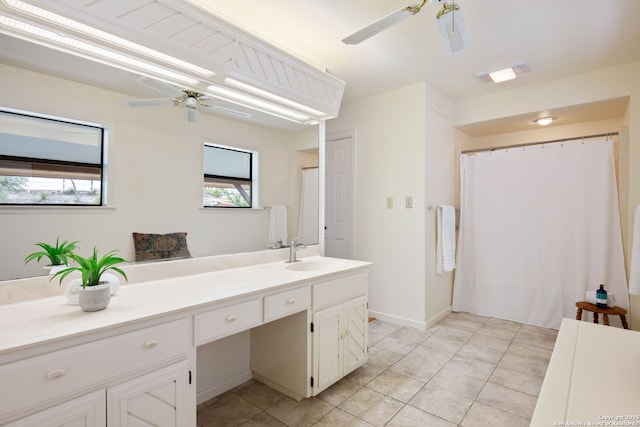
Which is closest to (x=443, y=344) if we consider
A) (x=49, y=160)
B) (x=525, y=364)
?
(x=525, y=364)

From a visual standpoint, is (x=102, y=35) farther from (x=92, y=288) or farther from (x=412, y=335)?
(x=412, y=335)

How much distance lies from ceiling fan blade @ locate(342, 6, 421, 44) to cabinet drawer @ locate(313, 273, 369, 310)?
4.63ft

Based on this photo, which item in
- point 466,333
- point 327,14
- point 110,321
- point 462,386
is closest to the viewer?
point 110,321

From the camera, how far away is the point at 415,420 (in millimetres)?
1805

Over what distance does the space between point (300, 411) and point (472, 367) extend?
4.59 ft

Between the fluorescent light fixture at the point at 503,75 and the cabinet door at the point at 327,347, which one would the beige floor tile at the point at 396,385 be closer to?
the cabinet door at the point at 327,347

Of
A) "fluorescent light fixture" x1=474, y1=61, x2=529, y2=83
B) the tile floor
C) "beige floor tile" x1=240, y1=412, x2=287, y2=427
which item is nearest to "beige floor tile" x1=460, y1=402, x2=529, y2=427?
the tile floor

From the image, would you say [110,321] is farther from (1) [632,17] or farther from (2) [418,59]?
(1) [632,17]

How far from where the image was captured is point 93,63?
155 centimetres

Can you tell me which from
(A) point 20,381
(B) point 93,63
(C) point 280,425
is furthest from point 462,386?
(B) point 93,63

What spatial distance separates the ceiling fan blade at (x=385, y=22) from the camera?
142 centimetres

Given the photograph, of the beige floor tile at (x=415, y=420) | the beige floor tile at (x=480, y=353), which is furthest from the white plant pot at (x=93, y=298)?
the beige floor tile at (x=480, y=353)

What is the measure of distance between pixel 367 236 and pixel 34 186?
284cm

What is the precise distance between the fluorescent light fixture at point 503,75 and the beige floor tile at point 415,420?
2827 millimetres
